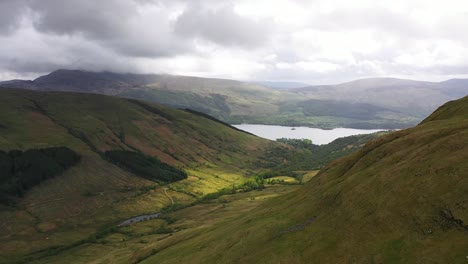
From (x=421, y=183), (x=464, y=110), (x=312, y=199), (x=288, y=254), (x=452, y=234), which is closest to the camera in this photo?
(x=452, y=234)

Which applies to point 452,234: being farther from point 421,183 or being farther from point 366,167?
point 366,167

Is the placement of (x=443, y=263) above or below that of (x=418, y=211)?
below

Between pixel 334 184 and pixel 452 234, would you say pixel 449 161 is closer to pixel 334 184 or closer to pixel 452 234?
pixel 452 234

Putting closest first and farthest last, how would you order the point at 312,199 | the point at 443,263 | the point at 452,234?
the point at 443,263 < the point at 452,234 < the point at 312,199

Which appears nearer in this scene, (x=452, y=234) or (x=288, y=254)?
(x=452, y=234)

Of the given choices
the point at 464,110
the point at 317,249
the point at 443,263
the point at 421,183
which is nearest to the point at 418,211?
the point at 421,183

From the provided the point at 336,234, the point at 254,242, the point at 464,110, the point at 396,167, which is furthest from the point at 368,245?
the point at 464,110

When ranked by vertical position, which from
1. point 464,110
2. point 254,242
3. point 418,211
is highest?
point 464,110
